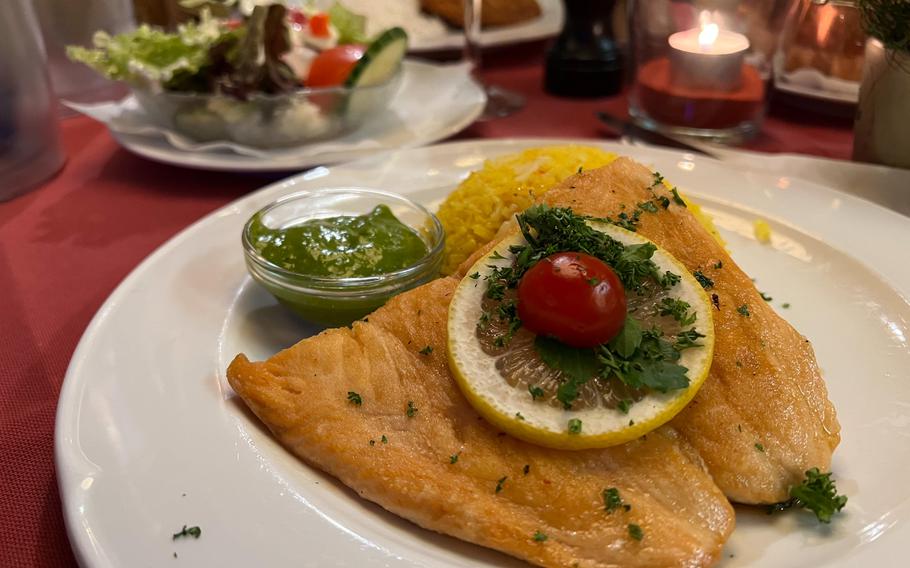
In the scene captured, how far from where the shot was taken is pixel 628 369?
2.04 metres

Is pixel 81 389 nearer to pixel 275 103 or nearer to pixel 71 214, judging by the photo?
pixel 71 214

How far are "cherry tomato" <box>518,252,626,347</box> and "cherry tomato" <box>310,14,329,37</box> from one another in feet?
13.4

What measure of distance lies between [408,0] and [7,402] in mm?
Answer: 5028

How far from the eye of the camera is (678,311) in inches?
86.8

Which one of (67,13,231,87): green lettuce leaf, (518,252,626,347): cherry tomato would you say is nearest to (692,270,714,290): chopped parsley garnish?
(518,252,626,347): cherry tomato

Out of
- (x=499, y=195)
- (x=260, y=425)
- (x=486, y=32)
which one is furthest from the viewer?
(x=486, y=32)

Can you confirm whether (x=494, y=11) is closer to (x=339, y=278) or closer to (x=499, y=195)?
(x=499, y=195)

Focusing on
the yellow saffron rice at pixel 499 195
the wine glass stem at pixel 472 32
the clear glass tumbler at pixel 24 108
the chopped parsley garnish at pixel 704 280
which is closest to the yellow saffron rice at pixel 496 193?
the yellow saffron rice at pixel 499 195

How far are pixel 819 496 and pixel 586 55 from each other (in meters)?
4.16

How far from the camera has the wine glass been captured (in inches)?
198

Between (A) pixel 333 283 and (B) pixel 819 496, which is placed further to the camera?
→ (A) pixel 333 283

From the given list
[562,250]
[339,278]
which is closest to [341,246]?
[339,278]

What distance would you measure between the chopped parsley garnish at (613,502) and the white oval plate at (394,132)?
2670mm

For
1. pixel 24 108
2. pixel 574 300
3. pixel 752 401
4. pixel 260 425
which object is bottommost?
pixel 260 425
